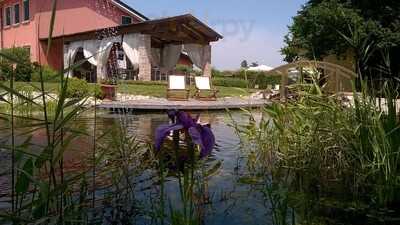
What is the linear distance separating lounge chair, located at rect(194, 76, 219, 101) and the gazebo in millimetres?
4495

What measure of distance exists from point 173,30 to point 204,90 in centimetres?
678

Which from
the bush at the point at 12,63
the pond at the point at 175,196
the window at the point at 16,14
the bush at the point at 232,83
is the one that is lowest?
the pond at the point at 175,196

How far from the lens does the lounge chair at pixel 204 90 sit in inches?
661

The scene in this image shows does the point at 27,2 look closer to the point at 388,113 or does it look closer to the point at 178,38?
the point at 178,38

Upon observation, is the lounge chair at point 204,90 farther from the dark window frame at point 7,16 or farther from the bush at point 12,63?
the dark window frame at point 7,16

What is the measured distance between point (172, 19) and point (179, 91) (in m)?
6.79

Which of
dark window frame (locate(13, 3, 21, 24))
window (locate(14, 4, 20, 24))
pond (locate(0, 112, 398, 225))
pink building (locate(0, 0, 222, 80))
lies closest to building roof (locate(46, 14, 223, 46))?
pink building (locate(0, 0, 222, 80))

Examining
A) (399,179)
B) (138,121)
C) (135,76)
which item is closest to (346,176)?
→ (399,179)

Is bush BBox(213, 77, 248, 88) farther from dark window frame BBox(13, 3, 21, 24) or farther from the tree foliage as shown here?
dark window frame BBox(13, 3, 21, 24)

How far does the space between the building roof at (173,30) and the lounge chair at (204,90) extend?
4.52 meters

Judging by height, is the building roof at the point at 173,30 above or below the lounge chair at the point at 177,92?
above

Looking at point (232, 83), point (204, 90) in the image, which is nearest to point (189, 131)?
point (204, 90)

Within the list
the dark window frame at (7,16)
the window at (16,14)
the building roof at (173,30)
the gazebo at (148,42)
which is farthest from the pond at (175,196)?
the dark window frame at (7,16)

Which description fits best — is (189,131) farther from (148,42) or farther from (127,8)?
(127,8)
